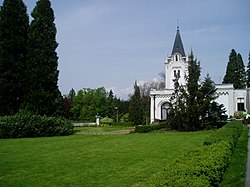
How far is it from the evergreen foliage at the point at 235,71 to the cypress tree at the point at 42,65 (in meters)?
36.7

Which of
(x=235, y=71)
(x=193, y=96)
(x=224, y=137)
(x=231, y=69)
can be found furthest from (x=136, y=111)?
(x=224, y=137)

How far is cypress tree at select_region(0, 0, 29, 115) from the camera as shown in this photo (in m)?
24.6

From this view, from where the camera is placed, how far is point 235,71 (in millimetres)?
52375

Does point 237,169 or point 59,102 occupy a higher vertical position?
point 59,102

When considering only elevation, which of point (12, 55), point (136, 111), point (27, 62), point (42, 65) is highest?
point (12, 55)

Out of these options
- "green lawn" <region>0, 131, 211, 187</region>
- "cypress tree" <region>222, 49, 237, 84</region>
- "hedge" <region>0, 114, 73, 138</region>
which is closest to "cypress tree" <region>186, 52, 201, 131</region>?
"hedge" <region>0, 114, 73, 138</region>

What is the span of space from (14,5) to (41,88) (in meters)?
7.91

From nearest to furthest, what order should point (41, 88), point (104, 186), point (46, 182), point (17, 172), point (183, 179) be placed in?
point (183, 179) → point (104, 186) → point (46, 182) → point (17, 172) → point (41, 88)

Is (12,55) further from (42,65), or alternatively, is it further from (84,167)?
(84,167)

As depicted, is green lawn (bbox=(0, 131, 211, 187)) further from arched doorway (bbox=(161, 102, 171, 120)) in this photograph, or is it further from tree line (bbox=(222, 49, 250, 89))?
tree line (bbox=(222, 49, 250, 89))

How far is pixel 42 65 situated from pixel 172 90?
23129mm

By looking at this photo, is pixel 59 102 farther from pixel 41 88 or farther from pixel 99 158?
pixel 99 158

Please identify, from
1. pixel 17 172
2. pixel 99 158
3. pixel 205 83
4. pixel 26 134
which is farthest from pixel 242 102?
pixel 17 172

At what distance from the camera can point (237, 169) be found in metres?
7.86
